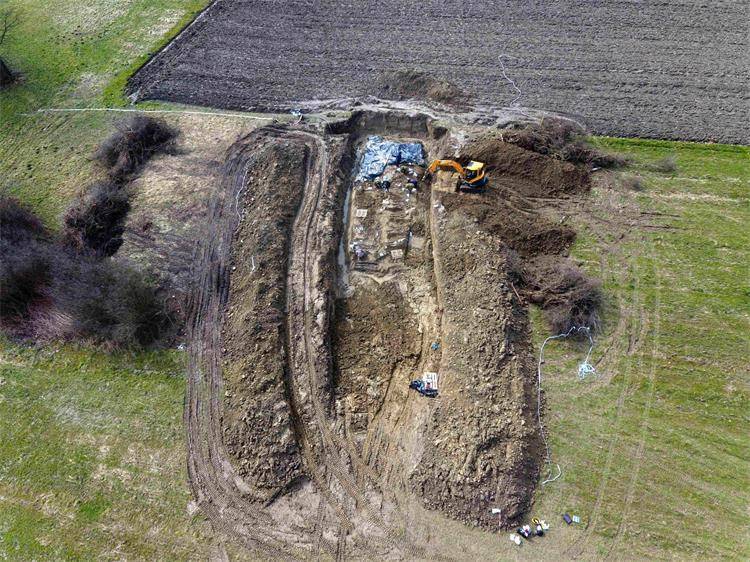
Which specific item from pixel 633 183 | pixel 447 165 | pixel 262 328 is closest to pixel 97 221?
pixel 262 328

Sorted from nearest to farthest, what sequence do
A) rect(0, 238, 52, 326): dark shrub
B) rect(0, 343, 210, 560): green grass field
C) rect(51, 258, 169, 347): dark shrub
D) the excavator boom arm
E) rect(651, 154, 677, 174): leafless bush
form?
1. rect(0, 343, 210, 560): green grass field
2. rect(51, 258, 169, 347): dark shrub
3. rect(0, 238, 52, 326): dark shrub
4. the excavator boom arm
5. rect(651, 154, 677, 174): leafless bush

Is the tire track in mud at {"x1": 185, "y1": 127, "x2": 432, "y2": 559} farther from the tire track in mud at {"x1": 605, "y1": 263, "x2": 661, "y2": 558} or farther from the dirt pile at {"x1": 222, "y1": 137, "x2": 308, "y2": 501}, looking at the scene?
the tire track in mud at {"x1": 605, "y1": 263, "x2": 661, "y2": 558}

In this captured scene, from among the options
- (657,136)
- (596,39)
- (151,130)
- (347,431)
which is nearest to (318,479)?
(347,431)

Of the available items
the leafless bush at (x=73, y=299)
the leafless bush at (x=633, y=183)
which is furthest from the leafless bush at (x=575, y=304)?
the leafless bush at (x=73, y=299)

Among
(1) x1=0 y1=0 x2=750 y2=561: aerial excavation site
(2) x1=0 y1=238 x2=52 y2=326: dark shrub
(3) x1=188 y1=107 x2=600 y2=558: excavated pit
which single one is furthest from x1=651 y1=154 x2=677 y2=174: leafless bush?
(2) x1=0 y1=238 x2=52 y2=326: dark shrub

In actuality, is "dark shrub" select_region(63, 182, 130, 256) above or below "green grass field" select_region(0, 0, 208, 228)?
below

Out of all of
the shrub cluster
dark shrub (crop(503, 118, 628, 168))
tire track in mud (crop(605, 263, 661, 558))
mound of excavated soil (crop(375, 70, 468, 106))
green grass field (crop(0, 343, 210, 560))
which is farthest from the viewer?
mound of excavated soil (crop(375, 70, 468, 106))

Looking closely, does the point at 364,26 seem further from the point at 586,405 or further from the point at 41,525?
the point at 41,525

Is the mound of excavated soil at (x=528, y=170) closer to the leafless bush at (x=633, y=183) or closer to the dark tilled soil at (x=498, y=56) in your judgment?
the leafless bush at (x=633, y=183)
